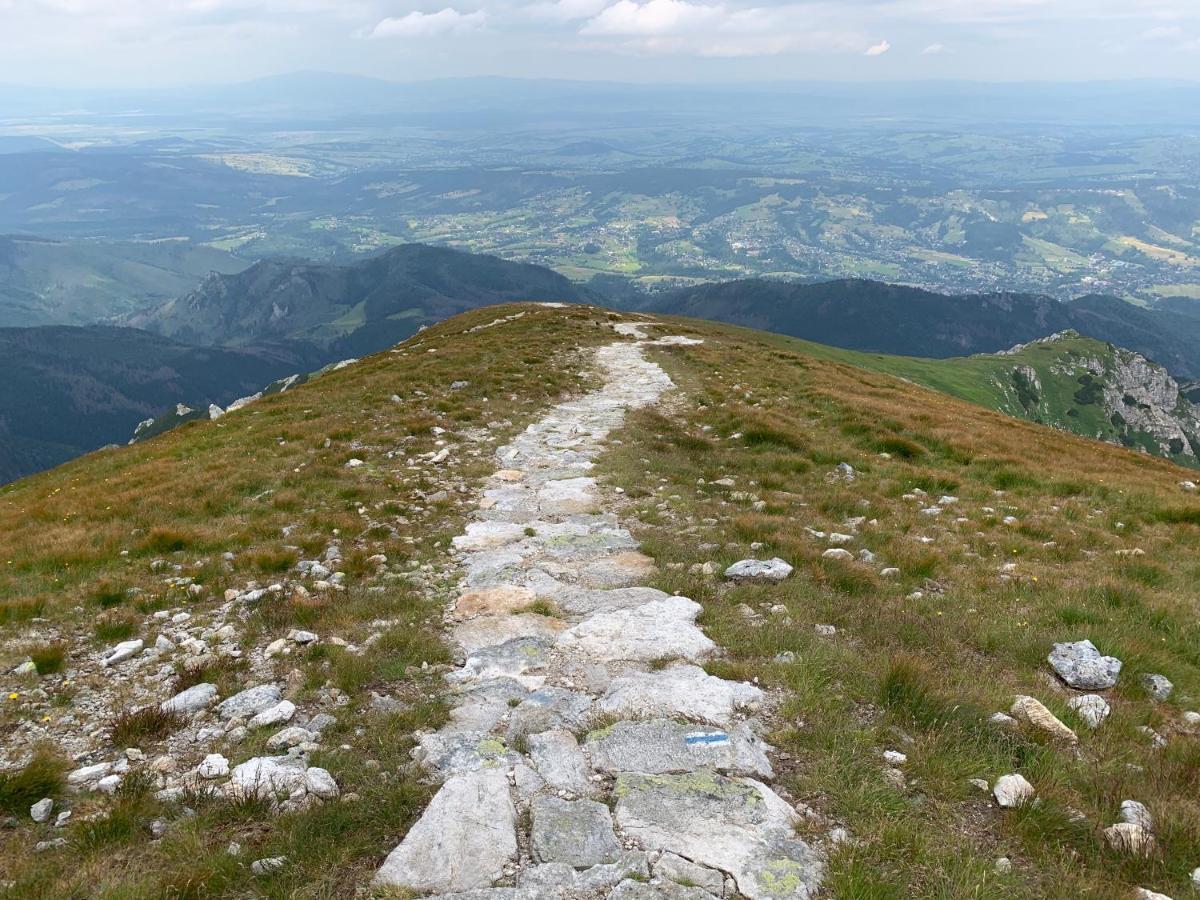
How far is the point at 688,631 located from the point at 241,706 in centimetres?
530

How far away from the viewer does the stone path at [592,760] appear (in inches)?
181

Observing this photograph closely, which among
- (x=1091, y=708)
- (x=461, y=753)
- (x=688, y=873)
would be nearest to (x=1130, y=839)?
(x=1091, y=708)

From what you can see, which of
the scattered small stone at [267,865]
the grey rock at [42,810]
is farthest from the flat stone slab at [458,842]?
the grey rock at [42,810]

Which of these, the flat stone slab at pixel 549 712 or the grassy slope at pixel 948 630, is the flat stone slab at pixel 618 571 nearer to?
the grassy slope at pixel 948 630

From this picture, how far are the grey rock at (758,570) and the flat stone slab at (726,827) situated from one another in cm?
457

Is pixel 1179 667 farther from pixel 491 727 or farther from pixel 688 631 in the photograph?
pixel 491 727

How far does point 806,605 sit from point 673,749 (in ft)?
12.4

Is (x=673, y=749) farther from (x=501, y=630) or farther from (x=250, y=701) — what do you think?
(x=250, y=701)

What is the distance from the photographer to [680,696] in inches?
267

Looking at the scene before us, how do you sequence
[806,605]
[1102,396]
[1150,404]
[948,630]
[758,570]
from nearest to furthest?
[948,630]
[806,605]
[758,570]
[1102,396]
[1150,404]

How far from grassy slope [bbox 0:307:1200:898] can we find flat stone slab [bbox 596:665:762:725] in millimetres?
329

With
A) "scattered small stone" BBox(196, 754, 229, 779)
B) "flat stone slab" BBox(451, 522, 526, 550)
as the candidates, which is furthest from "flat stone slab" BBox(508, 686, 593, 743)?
"flat stone slab" BBox(451, 522, 526, 550)

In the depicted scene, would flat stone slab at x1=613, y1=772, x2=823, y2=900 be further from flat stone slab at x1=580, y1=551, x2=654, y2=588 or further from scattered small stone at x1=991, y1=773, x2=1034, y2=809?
flat stone slab at x1=580, y1=551, x2=654, y2=588

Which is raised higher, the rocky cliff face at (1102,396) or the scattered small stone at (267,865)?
the scattered small stone at (267,865)
